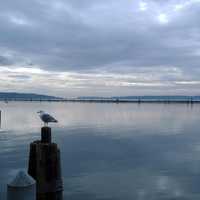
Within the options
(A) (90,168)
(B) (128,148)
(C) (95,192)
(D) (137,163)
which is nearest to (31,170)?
(C) (95,192)

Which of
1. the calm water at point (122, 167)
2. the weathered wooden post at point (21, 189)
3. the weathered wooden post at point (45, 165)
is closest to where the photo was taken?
the weathered wooden post at point (21, 189)

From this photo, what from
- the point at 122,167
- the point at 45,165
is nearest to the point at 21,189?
the point at 45,165

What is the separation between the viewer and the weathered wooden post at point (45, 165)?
408 inches

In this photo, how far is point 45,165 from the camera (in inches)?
411

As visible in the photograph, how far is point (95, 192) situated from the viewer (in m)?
16.7

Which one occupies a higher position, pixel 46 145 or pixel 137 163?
pixel 46 145

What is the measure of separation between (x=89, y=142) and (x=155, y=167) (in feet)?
44.3

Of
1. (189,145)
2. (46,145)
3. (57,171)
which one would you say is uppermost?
(46,145)

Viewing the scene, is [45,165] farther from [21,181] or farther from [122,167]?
[122,167]

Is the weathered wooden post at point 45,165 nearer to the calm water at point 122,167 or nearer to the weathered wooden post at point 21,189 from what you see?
the calm water at point 122,167

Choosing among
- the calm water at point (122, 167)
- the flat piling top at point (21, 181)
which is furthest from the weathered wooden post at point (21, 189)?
the calm water at point (122, 167)

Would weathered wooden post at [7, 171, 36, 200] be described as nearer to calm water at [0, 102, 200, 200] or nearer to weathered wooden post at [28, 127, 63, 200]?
weathered wooden post at [28, 127, 63, 200]

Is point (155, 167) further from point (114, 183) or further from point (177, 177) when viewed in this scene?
point (114, 183)

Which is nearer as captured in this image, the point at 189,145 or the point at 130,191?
the point at 130,191
